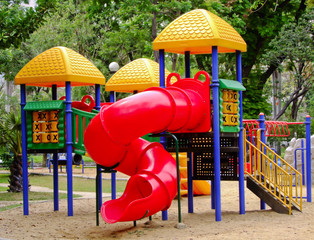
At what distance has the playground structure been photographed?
8.62 metres

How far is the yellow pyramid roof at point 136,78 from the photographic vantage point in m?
→ 13.3

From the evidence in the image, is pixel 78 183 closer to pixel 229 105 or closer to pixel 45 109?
pixel 45 109

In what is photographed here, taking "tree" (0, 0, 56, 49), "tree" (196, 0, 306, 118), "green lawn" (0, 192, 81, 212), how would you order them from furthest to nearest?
"tree" (196, 0, 306, 118) < "green lawn" (0, 192, 81, 212) < "tree" (0, 0, 56, 49)

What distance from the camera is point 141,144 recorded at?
9383mm

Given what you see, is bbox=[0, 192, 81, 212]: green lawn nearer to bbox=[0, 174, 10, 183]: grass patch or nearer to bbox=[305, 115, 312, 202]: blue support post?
bbox=[0, 174, 10, 183]: grass patch

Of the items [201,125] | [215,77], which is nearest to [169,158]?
[201,125]

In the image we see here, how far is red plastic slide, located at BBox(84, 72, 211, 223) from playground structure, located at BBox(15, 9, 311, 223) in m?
0.02

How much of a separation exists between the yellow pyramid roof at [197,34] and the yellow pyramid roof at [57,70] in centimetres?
217

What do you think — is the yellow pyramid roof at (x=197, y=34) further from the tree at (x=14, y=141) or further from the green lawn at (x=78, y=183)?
the green lawn at (x=78, y=183)

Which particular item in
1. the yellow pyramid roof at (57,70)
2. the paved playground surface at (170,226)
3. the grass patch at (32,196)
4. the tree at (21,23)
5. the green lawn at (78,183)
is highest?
the tree at (21,23)

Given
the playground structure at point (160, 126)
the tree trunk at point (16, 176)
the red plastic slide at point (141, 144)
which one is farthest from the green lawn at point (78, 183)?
the red plastic slide at point (141, 144)

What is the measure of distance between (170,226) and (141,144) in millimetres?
1516

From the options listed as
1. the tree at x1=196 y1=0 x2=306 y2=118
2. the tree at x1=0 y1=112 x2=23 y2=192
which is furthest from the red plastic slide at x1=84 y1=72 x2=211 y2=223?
the tree at x1=196 y1=0 x2=306 y2=118

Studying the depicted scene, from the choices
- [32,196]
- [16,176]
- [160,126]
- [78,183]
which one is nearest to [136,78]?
[160,126]
